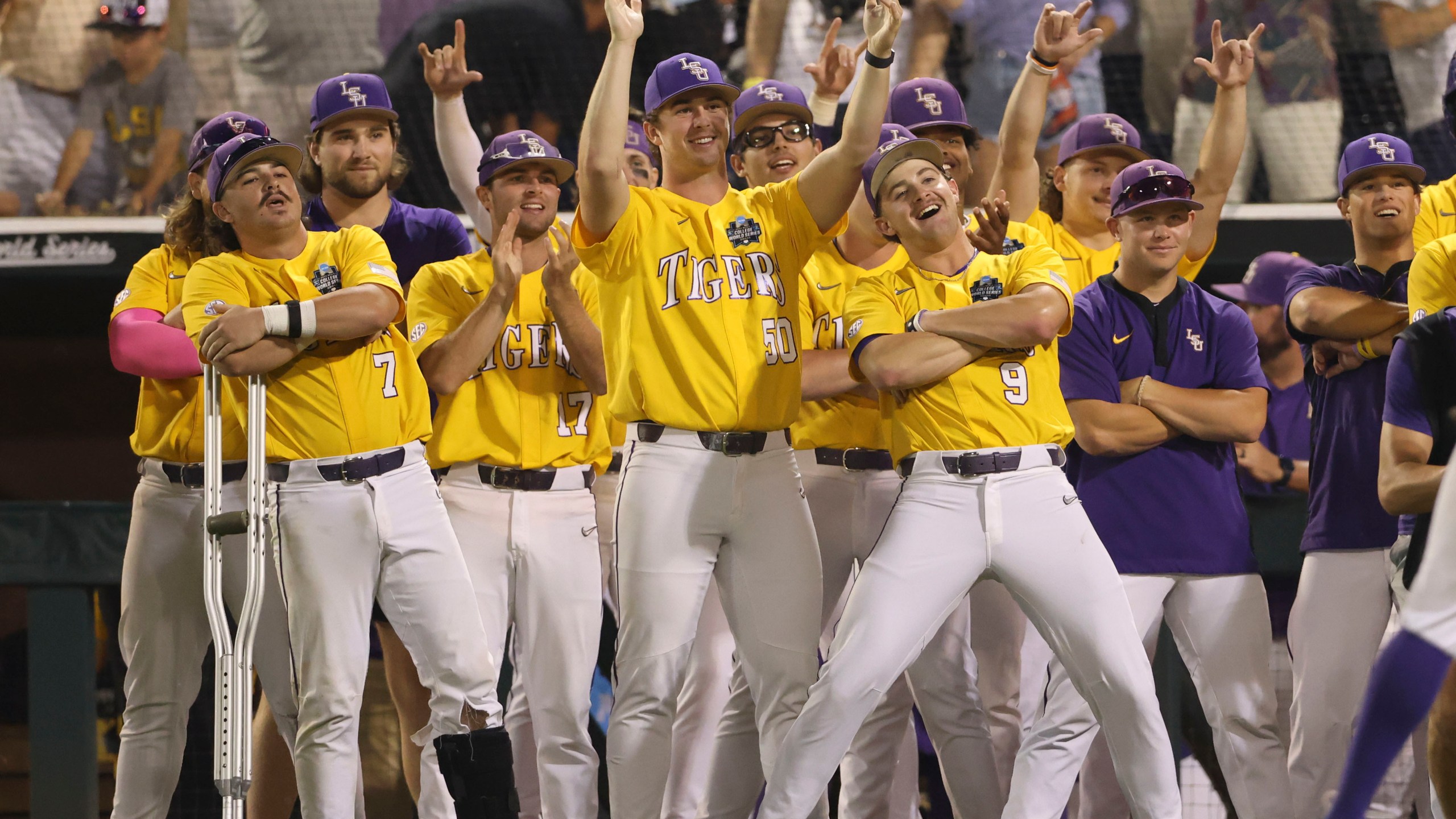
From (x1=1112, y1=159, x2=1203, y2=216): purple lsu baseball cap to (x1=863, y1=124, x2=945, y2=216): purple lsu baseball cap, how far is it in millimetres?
569

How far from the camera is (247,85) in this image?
698 cm

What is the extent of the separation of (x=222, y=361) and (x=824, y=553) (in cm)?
172

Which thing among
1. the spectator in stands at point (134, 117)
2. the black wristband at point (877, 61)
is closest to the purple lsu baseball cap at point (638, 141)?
the black wristband at point (877, 61)

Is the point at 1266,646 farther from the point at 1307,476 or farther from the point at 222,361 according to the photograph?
the point at 222,361

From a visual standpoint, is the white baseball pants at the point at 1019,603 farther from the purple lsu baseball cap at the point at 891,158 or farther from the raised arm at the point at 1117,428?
the purple lsu baseball cap at the point at 891,158

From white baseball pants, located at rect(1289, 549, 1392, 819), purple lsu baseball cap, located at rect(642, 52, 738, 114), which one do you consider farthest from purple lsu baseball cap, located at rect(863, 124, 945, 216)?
white baseball pants, located at rect(1289, 549, 1392, 819)

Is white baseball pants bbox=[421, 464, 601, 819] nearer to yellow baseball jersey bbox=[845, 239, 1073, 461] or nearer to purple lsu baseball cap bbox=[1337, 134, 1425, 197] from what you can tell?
yellow baseball jersey bbox=[845, 239, 1073, 461]

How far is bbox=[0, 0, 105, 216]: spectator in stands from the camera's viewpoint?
6.87m

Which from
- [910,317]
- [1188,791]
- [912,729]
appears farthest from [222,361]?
[1188,791]

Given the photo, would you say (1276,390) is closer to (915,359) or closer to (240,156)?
(915,359)

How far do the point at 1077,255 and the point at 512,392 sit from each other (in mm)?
1844

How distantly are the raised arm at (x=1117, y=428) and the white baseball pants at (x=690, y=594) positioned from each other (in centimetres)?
85

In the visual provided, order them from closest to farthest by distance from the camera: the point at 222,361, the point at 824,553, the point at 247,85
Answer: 1. the point at 222,361
2. the point at 824,553
3. the point at 247,85

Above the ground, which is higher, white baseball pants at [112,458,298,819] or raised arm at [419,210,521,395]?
raised arm at [419,210,521,395]
